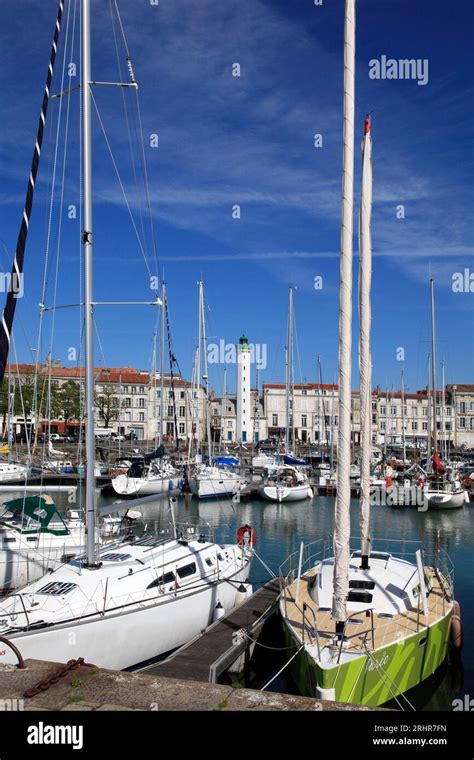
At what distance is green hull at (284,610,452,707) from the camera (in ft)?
38.6

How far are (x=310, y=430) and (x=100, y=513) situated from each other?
110m

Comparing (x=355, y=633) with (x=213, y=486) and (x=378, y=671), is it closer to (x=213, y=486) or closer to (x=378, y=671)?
(x=378, y=671)

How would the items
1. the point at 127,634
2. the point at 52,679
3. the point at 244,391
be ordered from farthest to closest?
1. the point at 244,391
2. the point at 127,634
3. the point at 52,679

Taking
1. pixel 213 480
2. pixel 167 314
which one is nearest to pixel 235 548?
pixel 167 314

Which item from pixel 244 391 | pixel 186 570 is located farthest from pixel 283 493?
pixel 244 391

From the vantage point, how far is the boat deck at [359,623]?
12859 mm

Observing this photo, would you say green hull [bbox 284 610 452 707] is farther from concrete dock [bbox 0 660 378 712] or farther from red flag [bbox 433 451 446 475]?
red flag [bbox 433 451 446 475]

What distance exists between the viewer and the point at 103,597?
1496 centimetres

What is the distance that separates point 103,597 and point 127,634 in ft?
3.36

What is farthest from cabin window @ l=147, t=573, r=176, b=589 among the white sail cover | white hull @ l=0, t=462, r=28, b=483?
white hull @ l=0, t=462, r=28, b=483

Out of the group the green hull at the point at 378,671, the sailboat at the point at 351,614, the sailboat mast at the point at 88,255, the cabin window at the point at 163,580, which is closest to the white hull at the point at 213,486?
the cabin window at the point at 163,580
